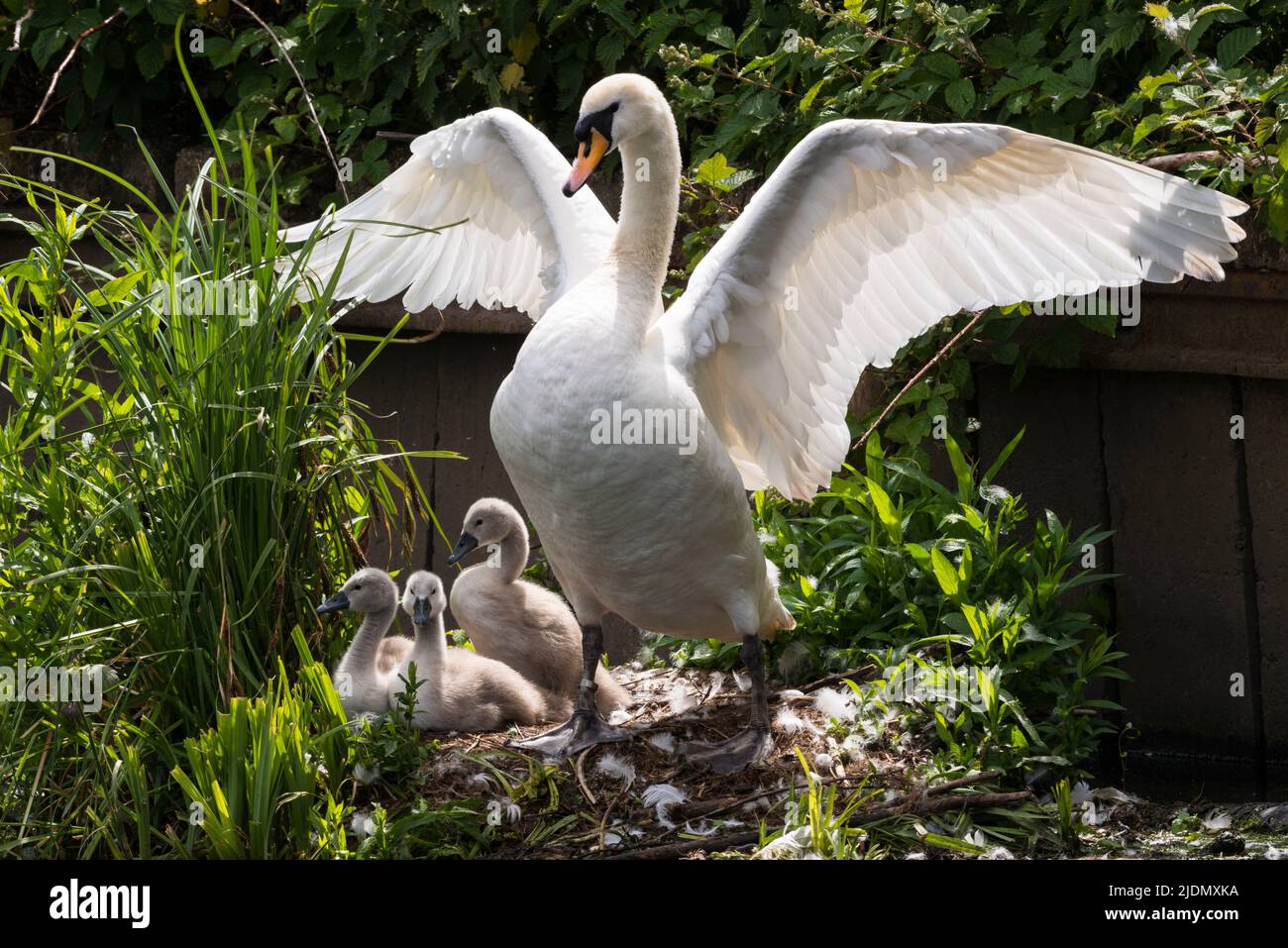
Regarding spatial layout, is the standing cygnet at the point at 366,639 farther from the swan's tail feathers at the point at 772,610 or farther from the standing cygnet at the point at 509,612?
the swan's tail feathers at the point at 772,610

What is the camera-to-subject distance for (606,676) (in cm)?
481

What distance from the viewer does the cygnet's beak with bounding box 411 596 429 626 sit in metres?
4.36

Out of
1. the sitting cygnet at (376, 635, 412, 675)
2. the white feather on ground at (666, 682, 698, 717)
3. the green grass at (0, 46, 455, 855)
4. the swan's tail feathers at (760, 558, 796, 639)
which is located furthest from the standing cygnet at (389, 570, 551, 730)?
the swan's tail feathers at (760, 558, 796, 639)

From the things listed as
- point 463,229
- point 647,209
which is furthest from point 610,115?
point 463,229

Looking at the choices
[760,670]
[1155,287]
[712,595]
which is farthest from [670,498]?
[1155,287]

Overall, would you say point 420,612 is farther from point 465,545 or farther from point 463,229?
point 463,229

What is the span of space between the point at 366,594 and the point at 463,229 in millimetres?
1488

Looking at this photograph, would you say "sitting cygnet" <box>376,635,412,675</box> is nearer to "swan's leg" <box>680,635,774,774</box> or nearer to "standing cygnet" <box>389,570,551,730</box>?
"standing cygnet" <box>389,570,551,730</box>

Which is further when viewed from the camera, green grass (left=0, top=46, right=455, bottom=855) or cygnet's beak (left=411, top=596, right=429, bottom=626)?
cygnet's beak (left=411, top=596, right=429, bottom=626)

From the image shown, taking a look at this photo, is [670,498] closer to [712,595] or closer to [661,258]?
[712,595]

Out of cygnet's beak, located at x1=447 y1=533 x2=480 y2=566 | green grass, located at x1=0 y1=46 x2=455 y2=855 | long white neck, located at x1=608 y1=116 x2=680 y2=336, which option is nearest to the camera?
green grass, located at x1=0 y1=46 x2=455 y2=855

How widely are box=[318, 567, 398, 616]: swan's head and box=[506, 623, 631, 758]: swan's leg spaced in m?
0.55

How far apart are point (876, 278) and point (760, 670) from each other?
3.87 ft

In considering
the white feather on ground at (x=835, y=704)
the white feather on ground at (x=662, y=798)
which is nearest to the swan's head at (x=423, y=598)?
the white feather on ground at (x=662, y=798)
